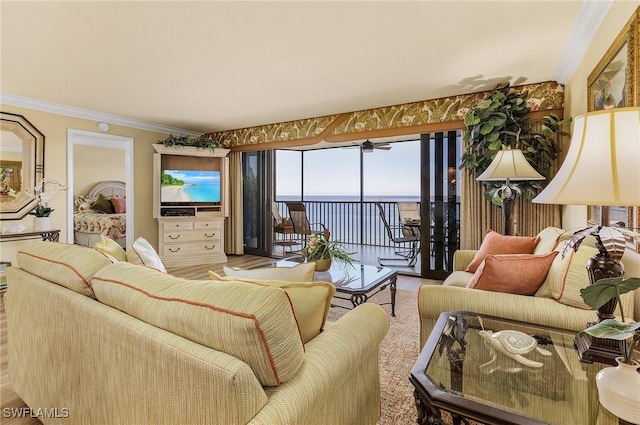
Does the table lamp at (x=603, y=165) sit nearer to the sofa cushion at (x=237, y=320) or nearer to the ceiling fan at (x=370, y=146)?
the sofa cushion at (x=237, y=320)

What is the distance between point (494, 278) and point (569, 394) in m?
0.72

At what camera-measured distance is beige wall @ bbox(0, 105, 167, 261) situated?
4129mm

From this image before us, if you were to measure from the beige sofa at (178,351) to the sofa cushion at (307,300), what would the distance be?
0.05m

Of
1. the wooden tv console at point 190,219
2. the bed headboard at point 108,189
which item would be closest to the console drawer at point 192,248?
the wooden tv console at point 190,219

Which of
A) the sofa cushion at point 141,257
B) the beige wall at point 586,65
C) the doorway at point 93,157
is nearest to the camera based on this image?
the beige wall at point 586,65

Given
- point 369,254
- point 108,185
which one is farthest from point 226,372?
point 108,185

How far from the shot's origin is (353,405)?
1185 mm

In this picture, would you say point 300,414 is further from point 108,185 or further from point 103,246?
point 108,185

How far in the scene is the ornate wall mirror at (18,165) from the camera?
13.0 feet

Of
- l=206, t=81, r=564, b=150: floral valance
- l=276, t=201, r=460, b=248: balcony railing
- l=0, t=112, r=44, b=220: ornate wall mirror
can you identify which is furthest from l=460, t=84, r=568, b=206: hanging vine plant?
l=0, t=112, r=44, b=220: ornate wall mirror

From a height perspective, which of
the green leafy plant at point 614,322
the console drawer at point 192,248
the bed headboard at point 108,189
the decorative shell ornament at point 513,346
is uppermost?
the bed headboard at point 108,189

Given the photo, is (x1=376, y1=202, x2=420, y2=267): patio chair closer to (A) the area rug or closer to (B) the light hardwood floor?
(B) the light hardwood floor

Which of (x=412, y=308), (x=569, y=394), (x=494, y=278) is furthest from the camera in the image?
(x=412, y=308)

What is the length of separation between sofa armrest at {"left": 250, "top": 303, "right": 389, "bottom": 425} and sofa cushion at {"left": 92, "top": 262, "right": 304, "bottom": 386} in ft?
0.20
